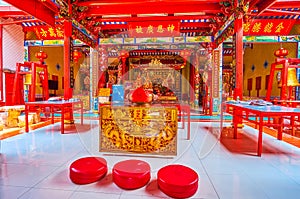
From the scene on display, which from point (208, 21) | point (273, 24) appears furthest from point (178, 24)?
point (273, 24)

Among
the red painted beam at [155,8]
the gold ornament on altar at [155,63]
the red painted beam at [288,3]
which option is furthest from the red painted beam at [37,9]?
the gold ornament on altar at [155,63]

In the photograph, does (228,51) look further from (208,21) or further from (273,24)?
(208,21)

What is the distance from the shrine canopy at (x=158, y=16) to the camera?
4.23 m

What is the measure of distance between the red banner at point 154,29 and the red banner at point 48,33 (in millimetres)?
2456

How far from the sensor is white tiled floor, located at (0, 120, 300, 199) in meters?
1.56

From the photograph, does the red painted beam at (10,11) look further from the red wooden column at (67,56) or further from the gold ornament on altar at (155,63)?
the gold ornament on altar at (155,63)

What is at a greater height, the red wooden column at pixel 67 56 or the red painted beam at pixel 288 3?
the red painted beam at pixel 288 3

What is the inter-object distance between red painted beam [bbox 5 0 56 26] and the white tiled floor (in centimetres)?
259

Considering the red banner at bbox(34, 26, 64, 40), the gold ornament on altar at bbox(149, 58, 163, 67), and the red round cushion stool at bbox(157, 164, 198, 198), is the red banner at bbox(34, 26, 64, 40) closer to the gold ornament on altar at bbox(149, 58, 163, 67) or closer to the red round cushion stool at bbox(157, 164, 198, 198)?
the gold ornament on altar at bbox(149, 58, 163, 67)

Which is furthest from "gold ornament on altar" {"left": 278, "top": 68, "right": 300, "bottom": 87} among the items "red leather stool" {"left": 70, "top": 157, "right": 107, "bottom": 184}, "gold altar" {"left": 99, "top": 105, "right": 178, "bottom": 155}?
"red leather stool" {"left": 70, "top": 157, "right": 107, "bottom": 184}

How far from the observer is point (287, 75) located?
4.31 metres

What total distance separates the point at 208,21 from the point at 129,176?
18.3 ft

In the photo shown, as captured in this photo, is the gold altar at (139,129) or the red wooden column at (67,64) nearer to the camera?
the gold altar at (139,129)

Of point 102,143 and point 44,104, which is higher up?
point 44,104
